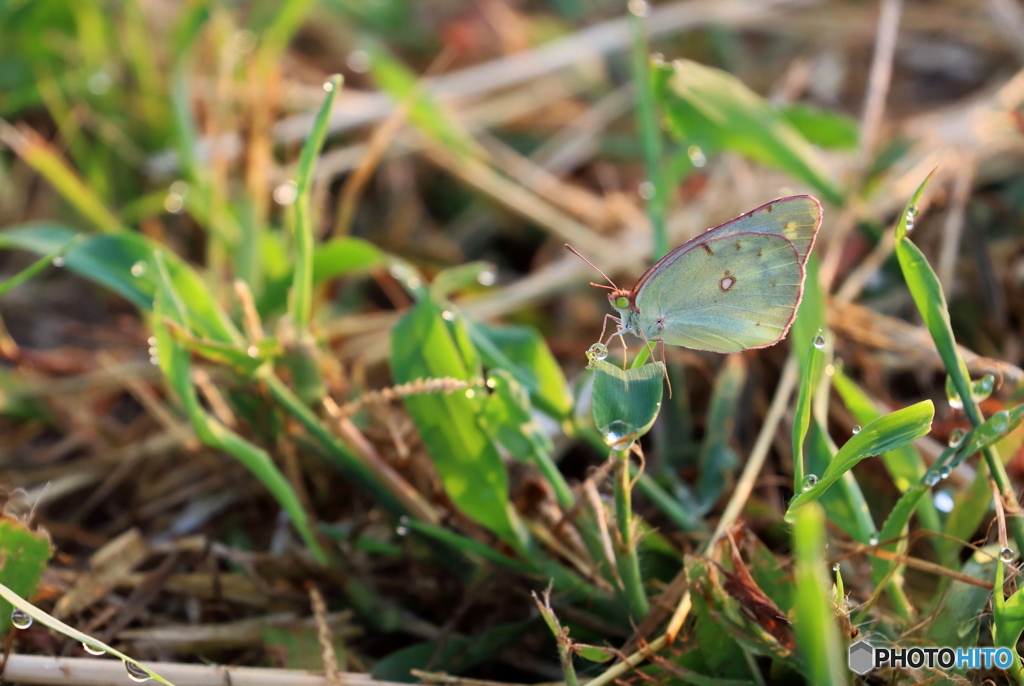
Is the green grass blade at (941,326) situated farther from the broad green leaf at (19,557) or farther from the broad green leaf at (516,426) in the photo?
the broad green leaf at (19,557)

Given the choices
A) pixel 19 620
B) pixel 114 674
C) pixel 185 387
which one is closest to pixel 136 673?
pixel 114 674

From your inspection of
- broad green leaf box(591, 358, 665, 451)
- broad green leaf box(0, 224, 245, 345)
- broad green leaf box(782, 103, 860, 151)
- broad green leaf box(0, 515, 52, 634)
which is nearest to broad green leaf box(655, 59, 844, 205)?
broad green leaf box(782, 103, 860, 151)

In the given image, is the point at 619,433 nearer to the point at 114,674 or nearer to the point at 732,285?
the point at 732,285

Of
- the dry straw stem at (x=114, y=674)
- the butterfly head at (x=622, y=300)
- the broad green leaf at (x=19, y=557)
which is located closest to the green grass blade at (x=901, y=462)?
the butterfly head at (x=622, y=300)

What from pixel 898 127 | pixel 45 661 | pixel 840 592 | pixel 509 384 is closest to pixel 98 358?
pixel 45 661

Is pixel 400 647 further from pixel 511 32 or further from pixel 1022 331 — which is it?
pixel 511 32

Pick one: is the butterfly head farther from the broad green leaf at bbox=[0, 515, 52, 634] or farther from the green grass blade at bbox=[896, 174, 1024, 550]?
the broad green leaf at bbox=[0, 515, 52, 634]
